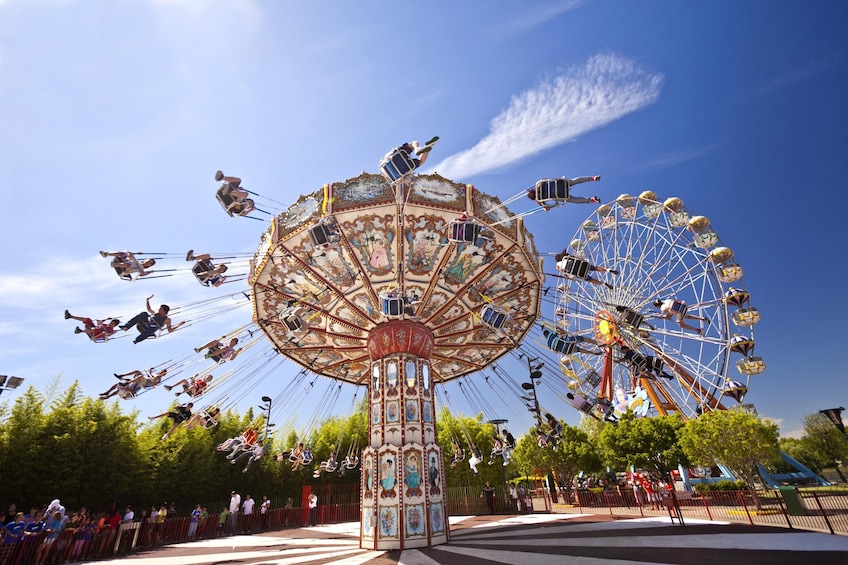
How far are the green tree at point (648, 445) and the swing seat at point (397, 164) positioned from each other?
23.4 meters

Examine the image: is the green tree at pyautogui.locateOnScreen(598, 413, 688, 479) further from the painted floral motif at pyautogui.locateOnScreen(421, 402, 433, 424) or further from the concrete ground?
the painted floral motif at pyautogui.locateOnScreen(421, 402, 433, 424)

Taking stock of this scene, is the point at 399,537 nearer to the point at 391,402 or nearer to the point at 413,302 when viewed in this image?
the point at 391,402

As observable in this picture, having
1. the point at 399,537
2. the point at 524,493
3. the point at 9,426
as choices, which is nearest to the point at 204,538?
the point at 9,426

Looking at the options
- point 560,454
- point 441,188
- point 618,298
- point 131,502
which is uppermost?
point 618,298

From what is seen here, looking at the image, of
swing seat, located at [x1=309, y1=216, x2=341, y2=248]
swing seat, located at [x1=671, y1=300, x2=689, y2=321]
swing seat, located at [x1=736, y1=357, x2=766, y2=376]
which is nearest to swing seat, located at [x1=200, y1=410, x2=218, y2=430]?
swing seat, located at [x1=309, y1=216, x2=341, y2=248]

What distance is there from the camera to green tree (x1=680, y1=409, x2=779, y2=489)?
61.7 feet

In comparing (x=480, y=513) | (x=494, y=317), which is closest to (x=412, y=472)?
(x=494, y=317)

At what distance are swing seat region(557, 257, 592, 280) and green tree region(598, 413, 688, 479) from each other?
17.5 meters

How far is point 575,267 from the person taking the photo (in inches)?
487

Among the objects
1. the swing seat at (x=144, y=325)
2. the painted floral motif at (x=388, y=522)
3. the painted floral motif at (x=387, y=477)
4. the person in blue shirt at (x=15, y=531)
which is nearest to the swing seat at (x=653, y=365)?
the painted floral motif at (x=387, y=477)

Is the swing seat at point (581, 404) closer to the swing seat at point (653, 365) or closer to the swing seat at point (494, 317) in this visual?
the swing seat at point (653, 365)

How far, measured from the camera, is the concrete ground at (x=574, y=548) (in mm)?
8039

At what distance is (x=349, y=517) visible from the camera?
82.1ft

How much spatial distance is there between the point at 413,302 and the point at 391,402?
3475 millimetres
